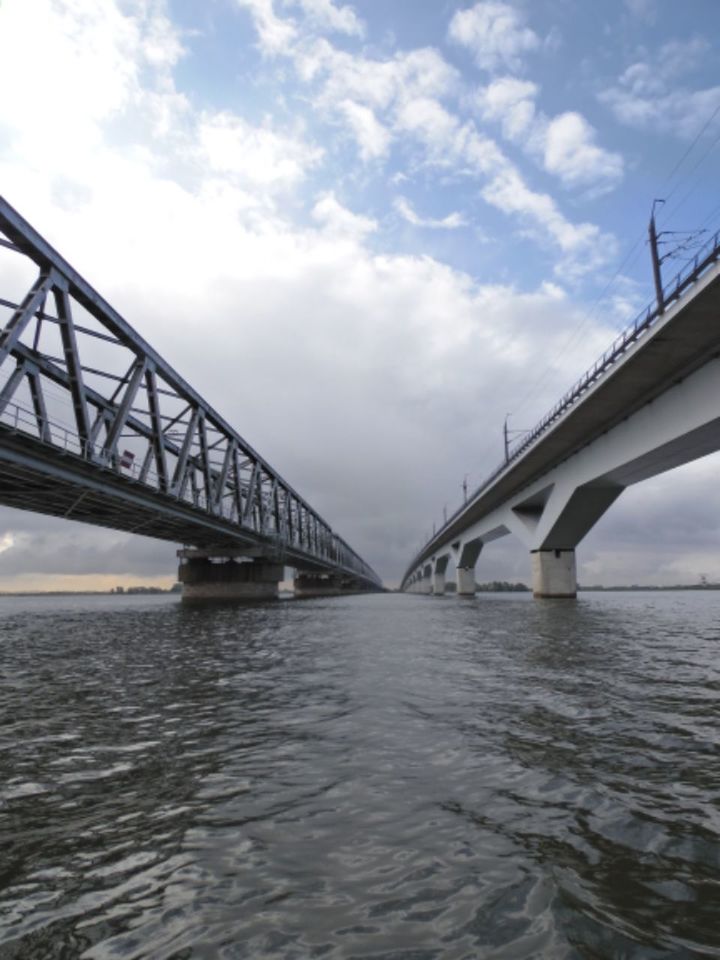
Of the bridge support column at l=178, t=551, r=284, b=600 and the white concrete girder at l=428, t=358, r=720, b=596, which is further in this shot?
the bridge support column at l=178, t=551, r=284, b=600

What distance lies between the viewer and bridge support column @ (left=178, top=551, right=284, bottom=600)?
7679 centimetres

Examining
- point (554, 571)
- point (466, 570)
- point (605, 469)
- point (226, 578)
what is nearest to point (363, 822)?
point (605, 469)

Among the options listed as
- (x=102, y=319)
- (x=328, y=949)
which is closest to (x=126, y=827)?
(x=328, y=949)

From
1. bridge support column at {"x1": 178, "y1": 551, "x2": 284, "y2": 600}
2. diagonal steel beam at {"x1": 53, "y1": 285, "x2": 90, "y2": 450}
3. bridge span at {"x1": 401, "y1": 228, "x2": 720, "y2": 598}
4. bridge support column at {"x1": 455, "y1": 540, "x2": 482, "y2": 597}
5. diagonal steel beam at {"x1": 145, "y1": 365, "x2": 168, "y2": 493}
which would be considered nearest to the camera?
bridge span at {"x1": 401, "y1": 228, "x2": 720, "y2": 598}

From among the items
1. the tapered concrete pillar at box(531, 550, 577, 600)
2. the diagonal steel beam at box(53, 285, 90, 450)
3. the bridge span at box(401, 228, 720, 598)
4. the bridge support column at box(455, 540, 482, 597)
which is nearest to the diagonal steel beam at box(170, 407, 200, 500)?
the diagonal steel beam at box(53, 285, 90, 450)

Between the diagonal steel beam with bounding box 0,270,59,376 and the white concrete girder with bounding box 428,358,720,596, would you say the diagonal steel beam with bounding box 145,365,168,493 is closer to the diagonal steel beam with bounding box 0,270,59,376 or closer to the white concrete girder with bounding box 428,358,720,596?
the diagonal steel beam with bounding box 0,270,59,376

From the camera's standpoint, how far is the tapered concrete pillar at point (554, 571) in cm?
5659

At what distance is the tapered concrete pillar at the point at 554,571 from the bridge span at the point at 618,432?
0.33ft

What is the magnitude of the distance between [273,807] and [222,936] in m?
1.81

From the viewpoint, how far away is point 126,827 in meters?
4.40

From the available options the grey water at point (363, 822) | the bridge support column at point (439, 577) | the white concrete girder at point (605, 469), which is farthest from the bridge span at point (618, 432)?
the bridge support column at point (439, 577)

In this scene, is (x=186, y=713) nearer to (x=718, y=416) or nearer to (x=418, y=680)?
(x=418, y=680)

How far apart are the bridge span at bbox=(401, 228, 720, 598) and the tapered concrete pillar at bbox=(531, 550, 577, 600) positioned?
0.33 ft

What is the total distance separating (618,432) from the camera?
131 ft
